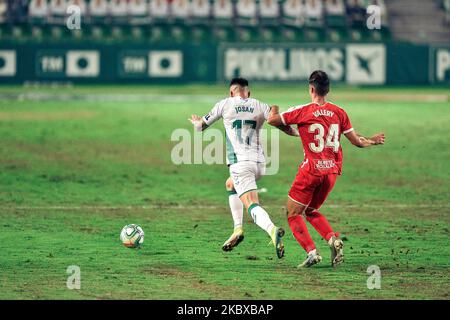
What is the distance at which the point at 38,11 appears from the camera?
4797 cm

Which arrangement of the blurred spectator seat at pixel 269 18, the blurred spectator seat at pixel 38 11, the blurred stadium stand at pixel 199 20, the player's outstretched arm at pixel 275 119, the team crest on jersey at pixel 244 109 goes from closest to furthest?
1. the player's outstretched arm at pixel 275 119
2. the team crest on jersey at pixel 244 109
3. the blurred stadium stand at pixel 199 20
4. the blurred spectator seat at pixel 38 11
5. the blurred spectator seat at pixel 269 18

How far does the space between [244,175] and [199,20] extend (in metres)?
36.8

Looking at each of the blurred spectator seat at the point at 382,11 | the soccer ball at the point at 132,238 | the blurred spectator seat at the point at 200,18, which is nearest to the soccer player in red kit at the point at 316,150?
the soccer ball at the point at 132,238

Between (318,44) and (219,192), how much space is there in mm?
28028

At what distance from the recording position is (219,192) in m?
19.3

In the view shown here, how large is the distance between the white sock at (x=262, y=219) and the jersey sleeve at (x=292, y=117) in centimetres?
117

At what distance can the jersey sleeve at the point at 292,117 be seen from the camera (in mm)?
11820

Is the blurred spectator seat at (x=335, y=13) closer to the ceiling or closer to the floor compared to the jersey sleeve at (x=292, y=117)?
closer to the ceiling

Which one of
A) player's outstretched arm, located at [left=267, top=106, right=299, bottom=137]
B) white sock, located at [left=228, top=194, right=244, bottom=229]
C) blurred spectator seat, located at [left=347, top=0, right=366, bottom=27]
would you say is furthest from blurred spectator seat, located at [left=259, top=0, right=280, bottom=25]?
player's outstretched arm, located at [left=267, top=106, right=299, bottom=137]

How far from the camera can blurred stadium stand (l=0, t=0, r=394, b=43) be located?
1875 inches

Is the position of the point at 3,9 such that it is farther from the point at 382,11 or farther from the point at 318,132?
the point at 318,132

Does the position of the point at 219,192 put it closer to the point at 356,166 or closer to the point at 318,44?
the point at 356,166

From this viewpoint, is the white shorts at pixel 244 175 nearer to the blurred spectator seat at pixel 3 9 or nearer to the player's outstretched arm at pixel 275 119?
the player's outstretched arm at pixel 275 119

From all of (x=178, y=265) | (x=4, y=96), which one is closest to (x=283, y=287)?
(x=178, y=265)
